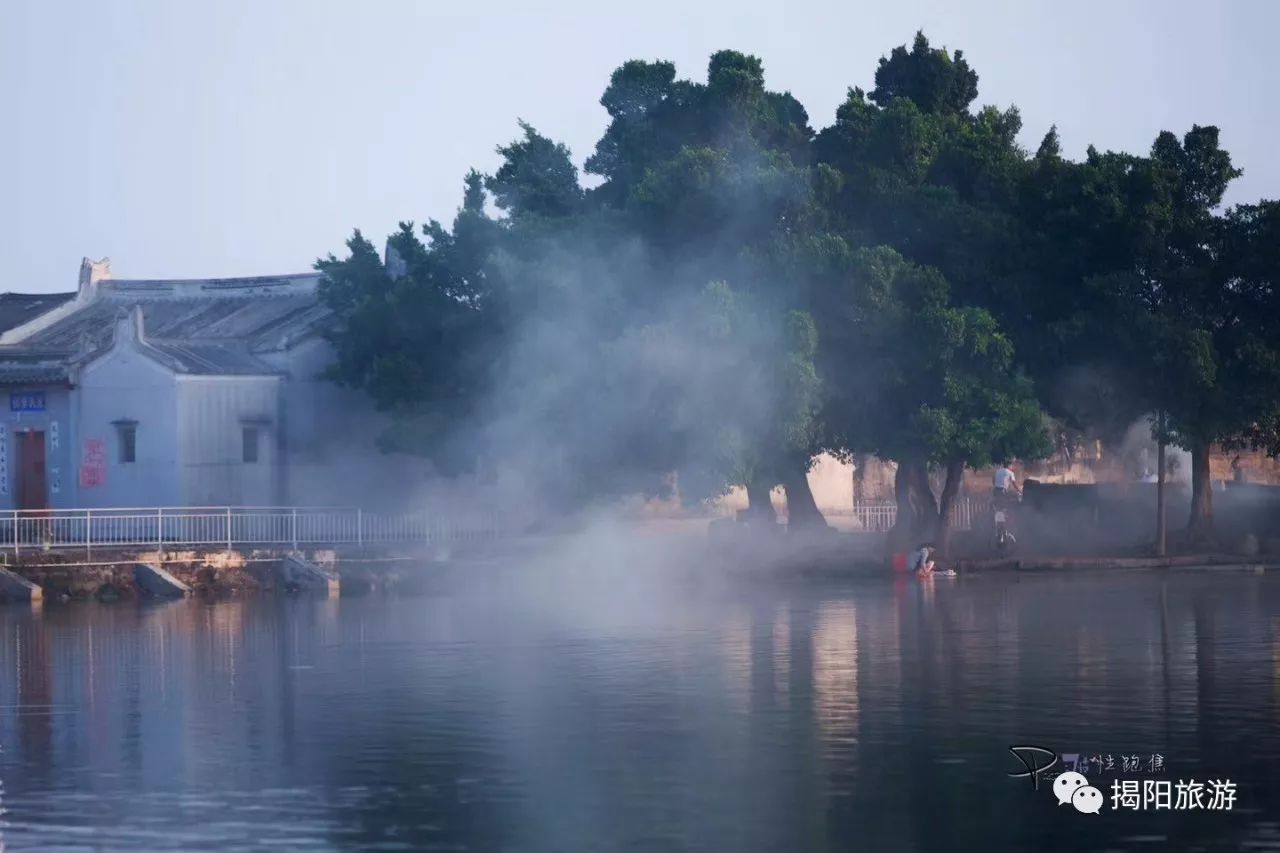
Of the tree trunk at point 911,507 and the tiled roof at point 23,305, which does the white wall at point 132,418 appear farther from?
the tree trunk at point 911,507

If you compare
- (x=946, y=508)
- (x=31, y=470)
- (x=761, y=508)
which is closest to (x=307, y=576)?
(x=31, y=470)

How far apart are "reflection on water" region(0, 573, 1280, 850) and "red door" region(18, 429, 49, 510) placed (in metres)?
16.6

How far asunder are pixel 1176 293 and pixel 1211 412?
3.33 meters

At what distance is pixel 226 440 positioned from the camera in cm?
5138

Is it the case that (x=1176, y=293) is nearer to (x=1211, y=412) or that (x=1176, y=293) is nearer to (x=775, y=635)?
(x=1211, y=412)

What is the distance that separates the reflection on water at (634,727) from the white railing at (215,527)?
29.3 ft

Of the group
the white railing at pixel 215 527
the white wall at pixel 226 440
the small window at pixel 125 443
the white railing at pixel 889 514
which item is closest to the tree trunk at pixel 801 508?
the white railing at pixel 889 514

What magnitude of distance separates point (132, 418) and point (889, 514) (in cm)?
2430

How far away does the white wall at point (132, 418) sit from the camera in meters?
50.2

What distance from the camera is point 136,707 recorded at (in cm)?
2353

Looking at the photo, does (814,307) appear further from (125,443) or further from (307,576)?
(125,443)

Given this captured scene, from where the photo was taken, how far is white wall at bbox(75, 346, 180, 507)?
5025 centimetres

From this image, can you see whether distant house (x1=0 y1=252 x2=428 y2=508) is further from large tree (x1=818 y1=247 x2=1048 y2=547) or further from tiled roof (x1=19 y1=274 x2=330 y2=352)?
large tree (x1=818 y1=247 x2=1048 y2=547)

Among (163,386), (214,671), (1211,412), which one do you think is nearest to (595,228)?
(163,386)
